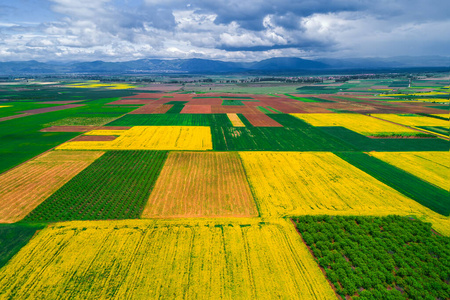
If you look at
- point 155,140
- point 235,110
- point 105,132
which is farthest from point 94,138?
point 235,110

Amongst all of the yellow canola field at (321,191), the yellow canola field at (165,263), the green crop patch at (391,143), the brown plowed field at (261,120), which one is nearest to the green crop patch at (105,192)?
the yellow canola field at (165,263)

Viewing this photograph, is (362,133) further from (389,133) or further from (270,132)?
(270,132)

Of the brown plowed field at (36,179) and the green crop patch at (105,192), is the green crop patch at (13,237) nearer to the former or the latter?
the green crop patch at (105,192)

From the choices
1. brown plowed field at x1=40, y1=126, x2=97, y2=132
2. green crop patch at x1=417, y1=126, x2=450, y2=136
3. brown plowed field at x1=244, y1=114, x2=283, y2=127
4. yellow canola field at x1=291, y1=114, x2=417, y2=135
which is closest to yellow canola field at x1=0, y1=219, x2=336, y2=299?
brown plowed field at x1=40, y1=126, x2=97, y2=132

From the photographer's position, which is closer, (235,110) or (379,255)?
(379,255)

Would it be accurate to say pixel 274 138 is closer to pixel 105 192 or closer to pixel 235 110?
→ pixel 105 192

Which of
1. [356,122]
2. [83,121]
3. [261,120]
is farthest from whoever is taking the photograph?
[261,120]
